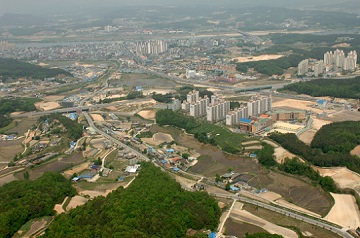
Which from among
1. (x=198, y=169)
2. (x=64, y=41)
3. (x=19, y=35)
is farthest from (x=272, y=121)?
(x=19, y=35)

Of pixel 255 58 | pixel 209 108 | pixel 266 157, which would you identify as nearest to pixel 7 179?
pixel 266 157

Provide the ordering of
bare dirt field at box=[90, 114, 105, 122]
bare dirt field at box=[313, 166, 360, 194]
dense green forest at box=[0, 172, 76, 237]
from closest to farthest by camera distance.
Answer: dense green forest at box=[0, 172, 76, 237] < bare dirt field at box=[313, 166, 360, 194] < bare dirt field at box=[90, 114, 105, 122]

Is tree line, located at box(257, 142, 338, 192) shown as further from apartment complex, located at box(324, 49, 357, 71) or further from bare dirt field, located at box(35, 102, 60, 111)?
apartment complex, located at box(324, 49, 357, 71)

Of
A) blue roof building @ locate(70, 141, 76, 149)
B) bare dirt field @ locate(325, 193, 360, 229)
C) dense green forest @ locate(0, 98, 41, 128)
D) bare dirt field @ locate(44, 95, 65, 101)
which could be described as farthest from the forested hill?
bare dirt field @ locate(325, 193, 360, 229)

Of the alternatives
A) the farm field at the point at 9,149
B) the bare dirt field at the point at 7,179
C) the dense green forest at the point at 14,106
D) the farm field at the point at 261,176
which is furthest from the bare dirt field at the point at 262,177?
the dense green forest at the point at 14,106

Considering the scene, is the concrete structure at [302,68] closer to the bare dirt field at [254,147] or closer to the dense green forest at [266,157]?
the bare dirt field at [254,147]

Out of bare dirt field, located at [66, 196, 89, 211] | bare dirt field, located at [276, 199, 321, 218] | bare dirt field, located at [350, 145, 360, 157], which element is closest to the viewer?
bare dirt field, located at [276, 199, 321, 218]
